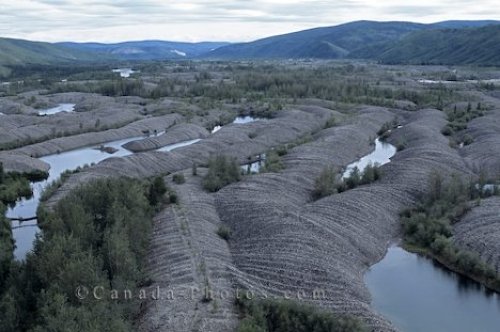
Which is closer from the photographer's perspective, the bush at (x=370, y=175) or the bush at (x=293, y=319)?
the bush at (x=293, y=319)

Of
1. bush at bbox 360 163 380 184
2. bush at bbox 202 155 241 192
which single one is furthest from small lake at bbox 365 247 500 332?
bush at bbox 202 155 241 192

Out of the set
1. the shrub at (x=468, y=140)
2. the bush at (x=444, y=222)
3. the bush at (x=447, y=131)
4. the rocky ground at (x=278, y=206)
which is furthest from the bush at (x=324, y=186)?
the bush at (x=447, y=131)

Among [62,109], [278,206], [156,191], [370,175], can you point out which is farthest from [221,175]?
[62,109]

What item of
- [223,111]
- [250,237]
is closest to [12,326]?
[250,237]

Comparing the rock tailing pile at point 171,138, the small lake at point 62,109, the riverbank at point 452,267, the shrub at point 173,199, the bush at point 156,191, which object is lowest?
the small lake at point 62,109

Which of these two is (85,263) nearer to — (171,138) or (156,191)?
(156,191)

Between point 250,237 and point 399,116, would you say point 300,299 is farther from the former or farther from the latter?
point 399,116

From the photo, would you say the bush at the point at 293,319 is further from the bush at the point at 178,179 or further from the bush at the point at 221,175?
the bush at the point at 178,179
